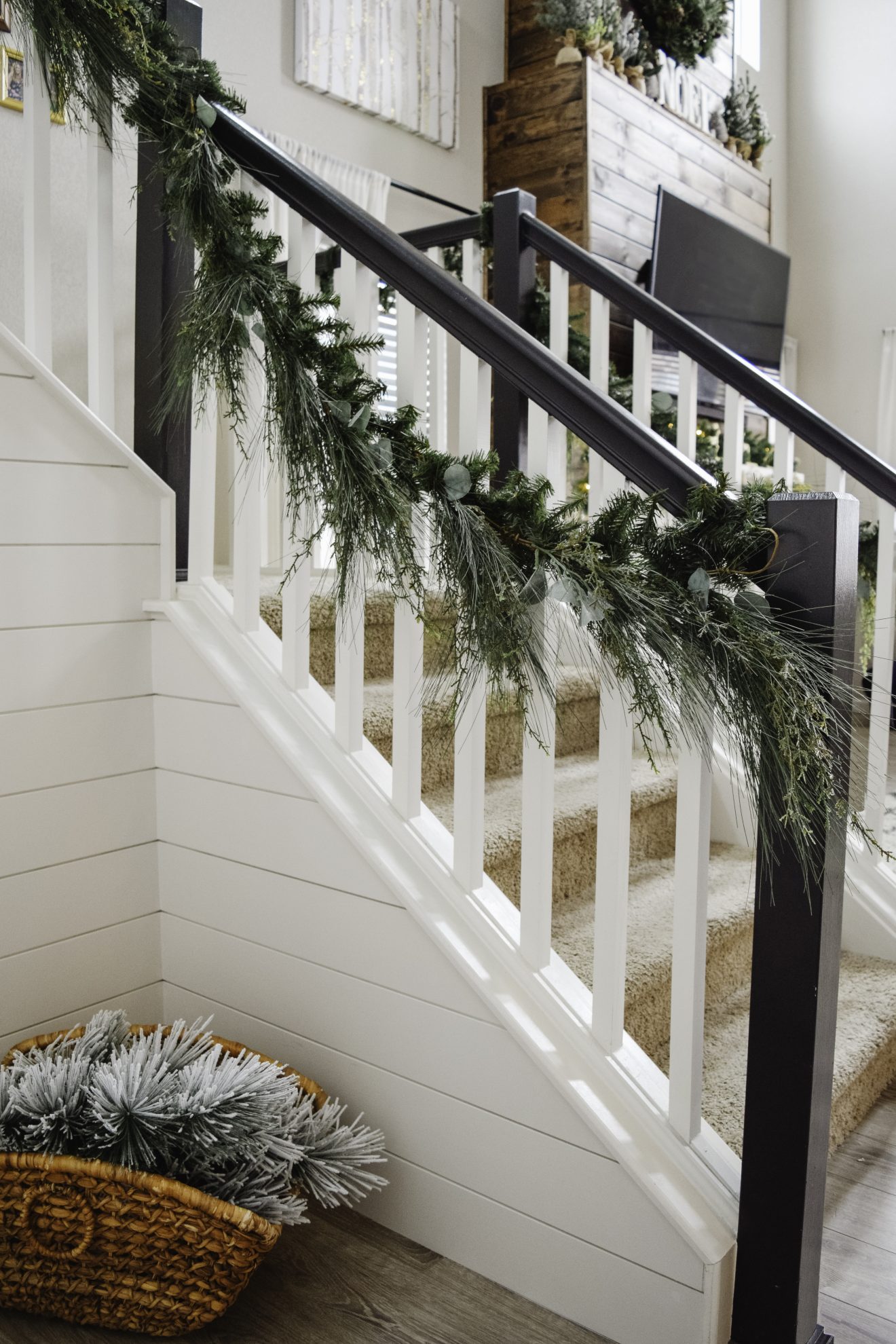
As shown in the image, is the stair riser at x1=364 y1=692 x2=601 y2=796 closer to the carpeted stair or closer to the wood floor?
the carpeted stair

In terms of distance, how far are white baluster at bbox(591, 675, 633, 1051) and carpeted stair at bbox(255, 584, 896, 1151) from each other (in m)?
0.31

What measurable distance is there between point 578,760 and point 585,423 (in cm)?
112

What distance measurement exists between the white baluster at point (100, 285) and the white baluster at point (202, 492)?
15 cm

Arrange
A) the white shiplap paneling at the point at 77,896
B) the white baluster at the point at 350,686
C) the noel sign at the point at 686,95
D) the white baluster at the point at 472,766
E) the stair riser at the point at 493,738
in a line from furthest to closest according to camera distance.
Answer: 1. the noel sign at the point at 686,95
2. the stair riser at the point at 493,738
3. the white shiplap paneling at the point at 77,896
4. the white baluster at the point at 350,686
5. the white baluster at the point at 472,766

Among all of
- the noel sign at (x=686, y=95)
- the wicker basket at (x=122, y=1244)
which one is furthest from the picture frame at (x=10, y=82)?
the noel sign at (x=686, y=95)

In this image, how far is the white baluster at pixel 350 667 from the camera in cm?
152

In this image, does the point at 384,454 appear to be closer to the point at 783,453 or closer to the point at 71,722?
the point at 71,722

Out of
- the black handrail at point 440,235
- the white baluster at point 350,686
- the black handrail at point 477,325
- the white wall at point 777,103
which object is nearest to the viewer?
the black handrail at point 477,325

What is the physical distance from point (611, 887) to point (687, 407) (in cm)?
139

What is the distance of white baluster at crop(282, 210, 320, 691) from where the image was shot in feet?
5.09

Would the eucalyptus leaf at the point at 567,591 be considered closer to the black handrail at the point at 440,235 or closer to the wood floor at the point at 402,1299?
the wood floor at the point at 402,1299

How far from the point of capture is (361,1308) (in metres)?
1.38

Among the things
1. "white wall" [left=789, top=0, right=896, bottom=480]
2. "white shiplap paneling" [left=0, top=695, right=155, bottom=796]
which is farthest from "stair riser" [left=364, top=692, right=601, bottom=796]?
"white wall" [left=789, top=0, right=896, bottom=480]

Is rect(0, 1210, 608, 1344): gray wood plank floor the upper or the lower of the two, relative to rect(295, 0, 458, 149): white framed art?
lower
